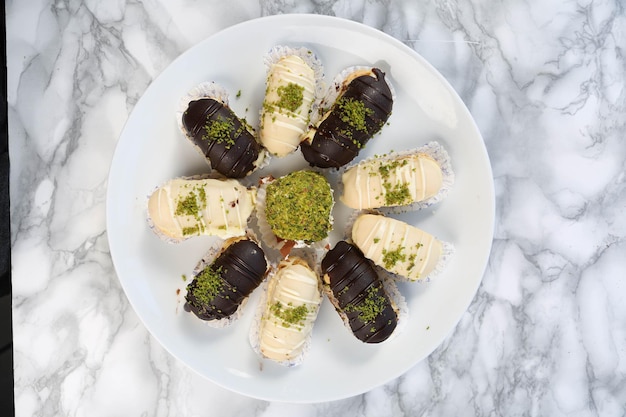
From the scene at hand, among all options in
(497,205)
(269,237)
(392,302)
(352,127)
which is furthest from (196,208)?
(497,205)

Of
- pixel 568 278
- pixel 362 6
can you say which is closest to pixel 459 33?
pixel 362 6

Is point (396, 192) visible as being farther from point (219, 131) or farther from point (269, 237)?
point (219, 131)

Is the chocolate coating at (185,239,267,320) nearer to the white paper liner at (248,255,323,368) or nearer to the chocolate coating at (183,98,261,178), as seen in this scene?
the white paper liner at (248,255,323,368)

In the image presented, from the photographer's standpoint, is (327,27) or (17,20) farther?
(17,20)

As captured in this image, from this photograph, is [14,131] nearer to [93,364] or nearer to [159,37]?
[159,37]

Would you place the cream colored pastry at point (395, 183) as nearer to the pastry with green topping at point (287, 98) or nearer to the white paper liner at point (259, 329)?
the pastry with green topping at point (287, 98)

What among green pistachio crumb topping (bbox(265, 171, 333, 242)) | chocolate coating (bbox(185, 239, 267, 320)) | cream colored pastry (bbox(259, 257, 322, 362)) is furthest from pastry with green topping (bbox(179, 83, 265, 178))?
cream colored pastry (bbox(259, 257, 322, 362))
